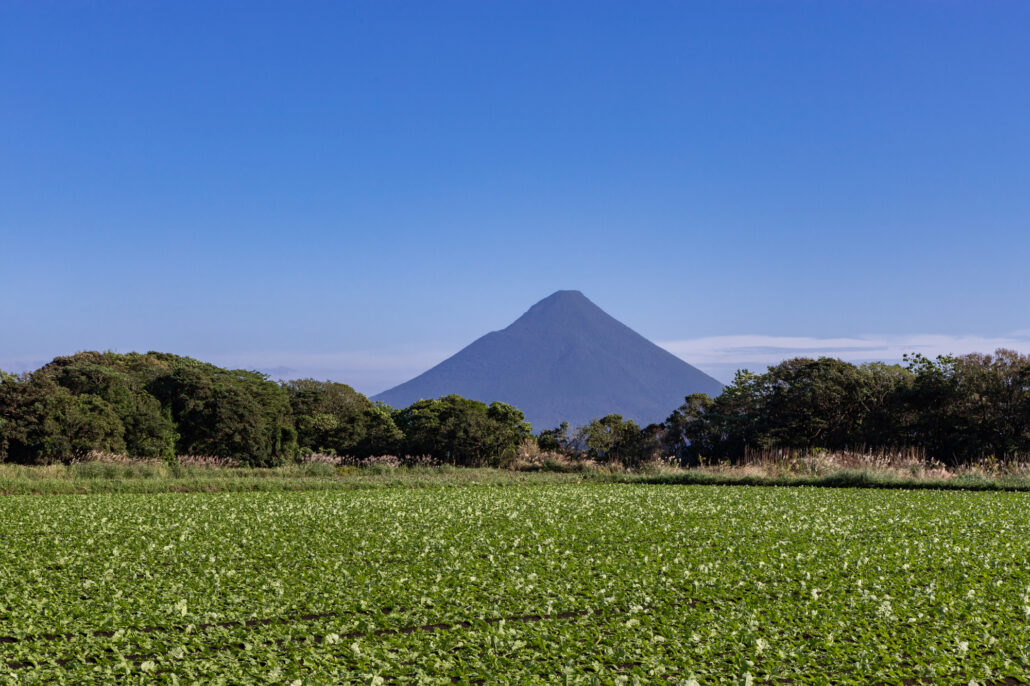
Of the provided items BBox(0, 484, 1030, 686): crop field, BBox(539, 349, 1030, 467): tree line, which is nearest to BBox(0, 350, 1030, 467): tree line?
BBox(539, 349, 1030, 467): tree line

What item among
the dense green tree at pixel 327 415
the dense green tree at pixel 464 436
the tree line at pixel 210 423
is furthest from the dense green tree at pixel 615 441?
the dense green tree at pixel 327 415

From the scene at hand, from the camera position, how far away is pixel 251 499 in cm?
1762

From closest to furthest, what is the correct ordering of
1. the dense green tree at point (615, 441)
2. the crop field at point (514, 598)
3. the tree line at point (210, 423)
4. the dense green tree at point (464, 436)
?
the crop field at point (514, 598)
the tree line at point (210, 423)
the dense green tree at point (464, 436)
the dense green tree at point (615, 441)

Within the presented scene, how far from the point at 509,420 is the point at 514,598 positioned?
24686mm

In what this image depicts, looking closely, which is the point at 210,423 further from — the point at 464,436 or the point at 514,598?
the point at 514,598

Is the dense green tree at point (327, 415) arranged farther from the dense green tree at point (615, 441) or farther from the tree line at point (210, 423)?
the dense green tree at point (615, 441)

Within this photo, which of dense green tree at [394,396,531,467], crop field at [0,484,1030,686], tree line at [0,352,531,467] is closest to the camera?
crop field at [0,484,1030,686]

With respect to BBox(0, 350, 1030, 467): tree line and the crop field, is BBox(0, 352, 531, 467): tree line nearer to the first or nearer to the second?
BBox(0, 350, 1030, 467): tree line

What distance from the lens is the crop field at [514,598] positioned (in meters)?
6.01

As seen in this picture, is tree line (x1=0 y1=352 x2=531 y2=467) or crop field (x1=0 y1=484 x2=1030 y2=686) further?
tree line (x1=0 y1=352 x2=531 y2=467)

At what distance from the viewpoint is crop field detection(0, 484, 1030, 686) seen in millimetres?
6008

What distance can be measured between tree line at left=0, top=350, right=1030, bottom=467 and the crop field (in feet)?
50.3

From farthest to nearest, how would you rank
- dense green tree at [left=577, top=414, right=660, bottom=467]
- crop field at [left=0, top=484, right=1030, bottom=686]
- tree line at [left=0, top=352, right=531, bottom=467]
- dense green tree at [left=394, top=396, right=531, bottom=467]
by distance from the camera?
dense green tree at [left=577, top=414, right=660, bottom=467], dense green tree at [left=394, top=396, right=531, bottom=467], tree line at [left=0, top=352, right=531, bottom=467], crop field at [left=0, top=484, right=1030, bottom=686]

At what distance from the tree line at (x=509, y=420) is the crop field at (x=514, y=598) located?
15320mm
